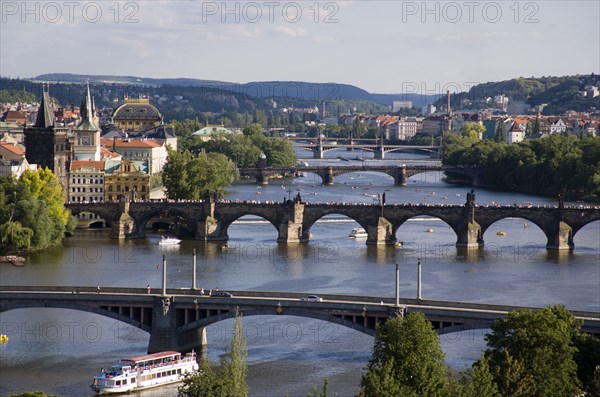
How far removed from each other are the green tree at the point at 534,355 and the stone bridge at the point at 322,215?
27992mm

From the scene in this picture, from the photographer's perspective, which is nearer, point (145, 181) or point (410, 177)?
point (145, 181)

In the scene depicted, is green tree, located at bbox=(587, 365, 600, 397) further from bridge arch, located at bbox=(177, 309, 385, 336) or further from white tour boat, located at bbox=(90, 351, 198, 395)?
white tour boat, located at bbox=(90, 351, 198, 395)

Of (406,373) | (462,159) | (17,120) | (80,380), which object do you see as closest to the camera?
(406,373)

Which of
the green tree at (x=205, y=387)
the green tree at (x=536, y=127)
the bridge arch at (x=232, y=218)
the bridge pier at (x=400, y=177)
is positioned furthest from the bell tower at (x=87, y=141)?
the green tree at (x=536, y=127)

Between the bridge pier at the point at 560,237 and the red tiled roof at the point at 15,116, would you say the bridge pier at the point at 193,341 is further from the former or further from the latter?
the red tiled roof at the point at 15,116

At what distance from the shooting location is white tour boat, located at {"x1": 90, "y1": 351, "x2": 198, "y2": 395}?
111 ft

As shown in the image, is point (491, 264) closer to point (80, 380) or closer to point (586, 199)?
point (80, 380)

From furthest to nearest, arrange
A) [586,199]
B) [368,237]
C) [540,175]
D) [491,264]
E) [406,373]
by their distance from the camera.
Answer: [540,175]
[586,199]
[368,237]
[491,264]
[406,373]

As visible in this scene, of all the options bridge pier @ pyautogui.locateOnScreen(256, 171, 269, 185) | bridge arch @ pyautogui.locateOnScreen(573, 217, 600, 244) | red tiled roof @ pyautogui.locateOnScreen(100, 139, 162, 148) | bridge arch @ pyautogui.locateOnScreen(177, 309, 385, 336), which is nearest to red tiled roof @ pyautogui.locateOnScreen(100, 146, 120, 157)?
red tiled roof @ pyautogui.locateOnScreen(100, 139, 162, 148)

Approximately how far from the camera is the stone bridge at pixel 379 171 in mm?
95438

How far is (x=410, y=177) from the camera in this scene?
339ft

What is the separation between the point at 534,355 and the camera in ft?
97.2

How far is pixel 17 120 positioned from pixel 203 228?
2081 inches

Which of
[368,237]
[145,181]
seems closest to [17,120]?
[145,181]
